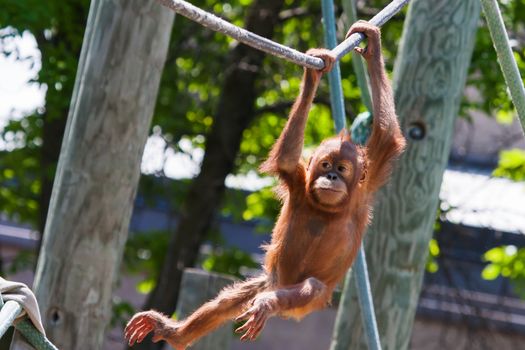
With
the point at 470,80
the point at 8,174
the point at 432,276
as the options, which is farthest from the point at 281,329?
the point at 470,80

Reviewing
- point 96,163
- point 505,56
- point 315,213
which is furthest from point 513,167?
point 505,56

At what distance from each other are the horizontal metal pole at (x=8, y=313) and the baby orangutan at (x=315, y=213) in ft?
3.10

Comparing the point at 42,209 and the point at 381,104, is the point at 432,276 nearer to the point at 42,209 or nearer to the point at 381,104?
the point at 42,209

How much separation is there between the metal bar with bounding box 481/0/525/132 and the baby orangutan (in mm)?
398

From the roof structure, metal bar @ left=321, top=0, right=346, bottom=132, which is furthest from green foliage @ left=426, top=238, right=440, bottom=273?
metal bar @ left=321, top=0, right=346, bottom=132

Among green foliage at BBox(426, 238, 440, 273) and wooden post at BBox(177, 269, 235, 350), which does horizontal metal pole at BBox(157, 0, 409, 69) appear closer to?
wooden post at BBox(177, 269, 235, 350)

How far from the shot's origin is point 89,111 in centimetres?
467

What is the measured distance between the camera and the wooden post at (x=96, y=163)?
4.65 meters

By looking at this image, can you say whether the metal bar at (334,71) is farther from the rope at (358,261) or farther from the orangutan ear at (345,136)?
the orangutan ear at (345,136)

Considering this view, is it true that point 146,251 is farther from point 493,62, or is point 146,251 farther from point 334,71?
point 334,71

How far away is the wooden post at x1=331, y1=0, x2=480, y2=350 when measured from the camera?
4.94 meters

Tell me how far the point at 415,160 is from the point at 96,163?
148cm

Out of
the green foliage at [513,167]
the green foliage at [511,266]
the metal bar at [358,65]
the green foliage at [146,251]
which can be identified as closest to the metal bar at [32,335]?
the metal bar at [358,65]

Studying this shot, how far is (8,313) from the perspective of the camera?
2682mm
